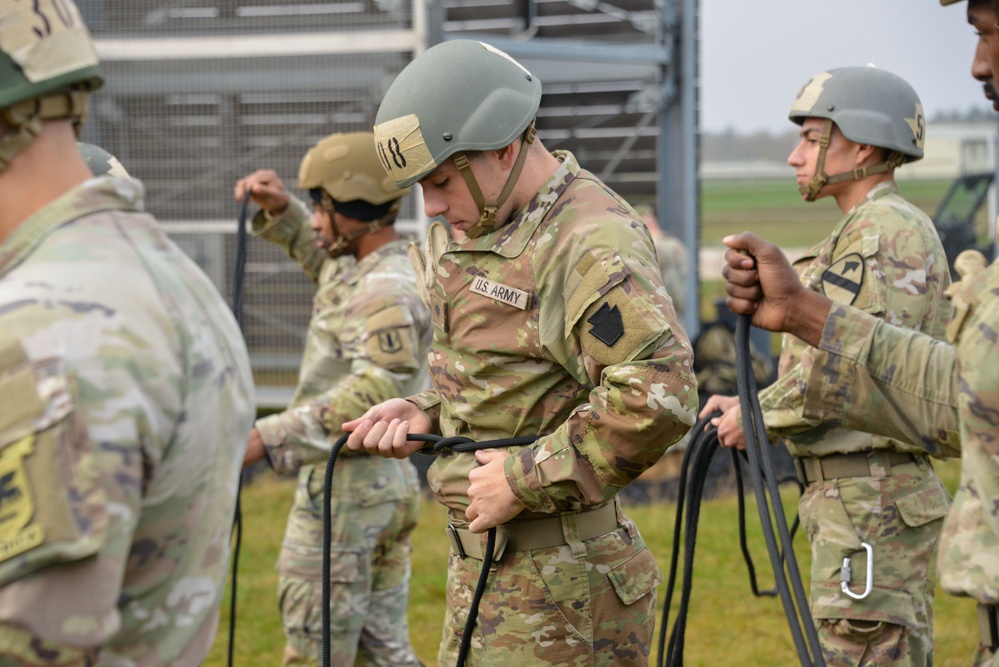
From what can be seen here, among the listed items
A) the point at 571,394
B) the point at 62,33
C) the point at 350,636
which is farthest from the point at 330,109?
the point at 62,33

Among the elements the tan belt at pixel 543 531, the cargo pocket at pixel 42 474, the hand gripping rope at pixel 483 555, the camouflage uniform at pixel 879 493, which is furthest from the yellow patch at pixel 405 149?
the camouflage uniform at pixel 879 493

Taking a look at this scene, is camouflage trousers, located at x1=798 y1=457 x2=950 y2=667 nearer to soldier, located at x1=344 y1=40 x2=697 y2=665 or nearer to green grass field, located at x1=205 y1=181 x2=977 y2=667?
soldier, located at x1=344 y1=40 x2=697 y2=665

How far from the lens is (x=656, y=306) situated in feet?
8.31

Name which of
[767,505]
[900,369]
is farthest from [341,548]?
[900,369]

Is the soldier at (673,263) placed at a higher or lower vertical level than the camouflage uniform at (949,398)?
lower

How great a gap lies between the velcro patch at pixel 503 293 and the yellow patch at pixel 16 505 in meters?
1.35

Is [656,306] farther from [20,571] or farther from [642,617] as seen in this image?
[20,571]

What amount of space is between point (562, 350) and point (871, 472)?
1591mm

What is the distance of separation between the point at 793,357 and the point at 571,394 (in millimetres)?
1393

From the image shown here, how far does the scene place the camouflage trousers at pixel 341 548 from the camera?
431 centimetres

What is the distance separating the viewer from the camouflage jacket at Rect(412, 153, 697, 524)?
2506 mm

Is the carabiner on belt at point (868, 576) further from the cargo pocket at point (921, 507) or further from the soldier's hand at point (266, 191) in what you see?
the soldier's hand at point (266, 191)

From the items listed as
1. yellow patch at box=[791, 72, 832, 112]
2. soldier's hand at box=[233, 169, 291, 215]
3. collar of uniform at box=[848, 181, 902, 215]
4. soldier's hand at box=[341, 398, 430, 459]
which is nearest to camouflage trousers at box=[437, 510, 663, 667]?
soldier's hand at box=[341, 398, 430, 459]

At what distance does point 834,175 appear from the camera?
13.2 feet
